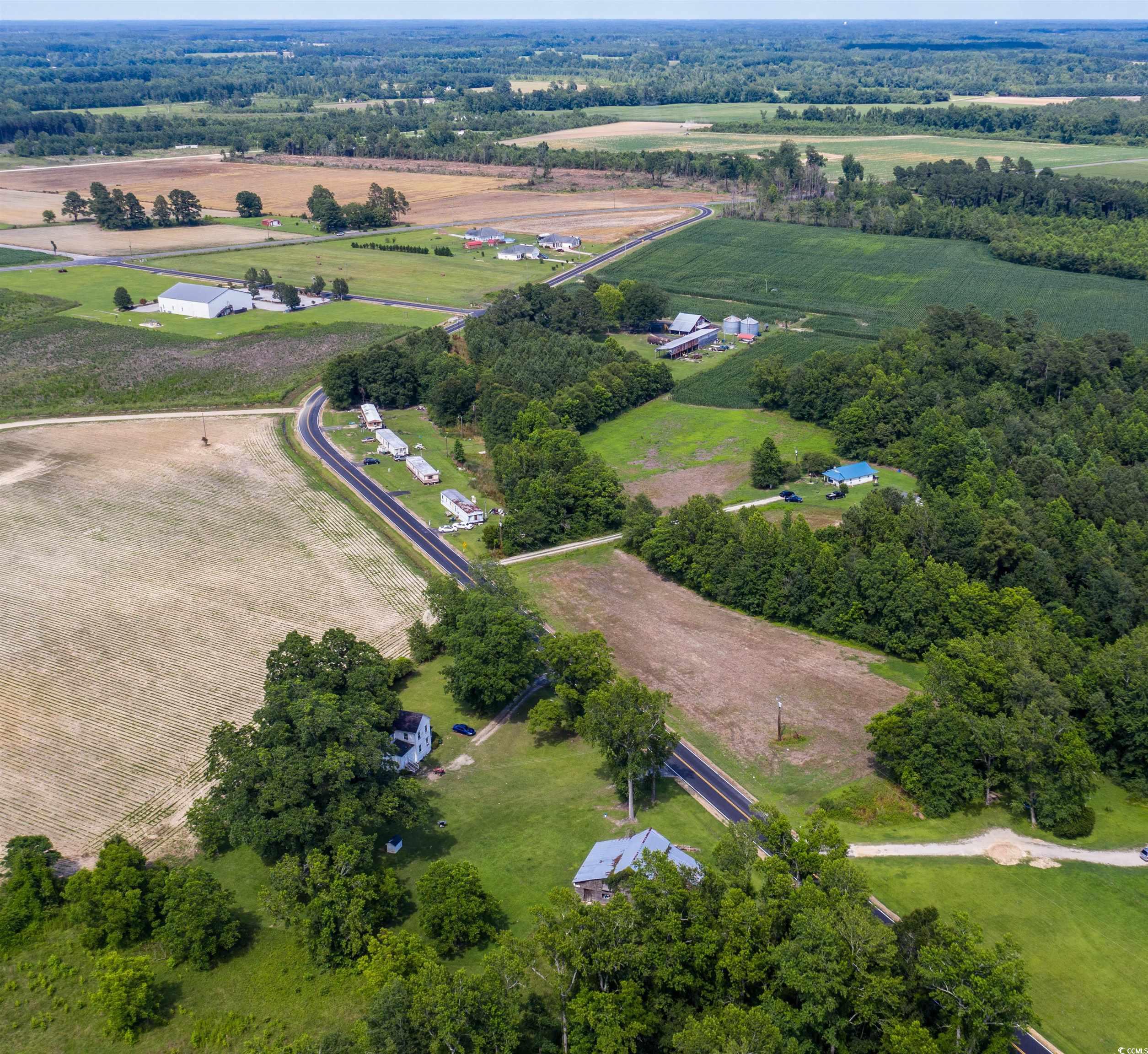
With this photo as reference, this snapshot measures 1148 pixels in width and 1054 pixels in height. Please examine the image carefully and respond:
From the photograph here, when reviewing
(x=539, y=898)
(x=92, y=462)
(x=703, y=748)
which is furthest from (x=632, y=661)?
(x=92, y=462)

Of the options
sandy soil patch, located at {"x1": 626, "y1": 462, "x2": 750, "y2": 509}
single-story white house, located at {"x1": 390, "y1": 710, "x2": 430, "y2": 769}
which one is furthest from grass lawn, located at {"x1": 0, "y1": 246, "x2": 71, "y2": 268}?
single-story white house, located at {"x1": 390, "y1": 710, "x2": 430, "y2": 769}

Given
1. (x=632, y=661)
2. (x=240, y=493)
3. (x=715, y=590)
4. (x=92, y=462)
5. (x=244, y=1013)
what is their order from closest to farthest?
(x=244, y=1013) → (x=632, y=661) → (x=715, y=590) → (x=240, y=493) → (x=92, y=462)

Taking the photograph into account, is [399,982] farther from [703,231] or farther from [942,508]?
[703,231]

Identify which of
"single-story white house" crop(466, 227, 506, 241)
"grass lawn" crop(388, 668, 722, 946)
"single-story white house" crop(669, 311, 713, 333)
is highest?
"single-story white house" crop(466, 227, 506, 241)

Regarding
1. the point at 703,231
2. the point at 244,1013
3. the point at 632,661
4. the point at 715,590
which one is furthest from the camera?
the point at 703,231

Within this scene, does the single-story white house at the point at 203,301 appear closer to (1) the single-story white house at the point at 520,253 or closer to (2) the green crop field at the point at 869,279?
(1) the single-story white house at the point at 520,253

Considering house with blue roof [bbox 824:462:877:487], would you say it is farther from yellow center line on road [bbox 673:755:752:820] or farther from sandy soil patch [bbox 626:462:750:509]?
yellow center line on road [bbox 673:755:752:820]
